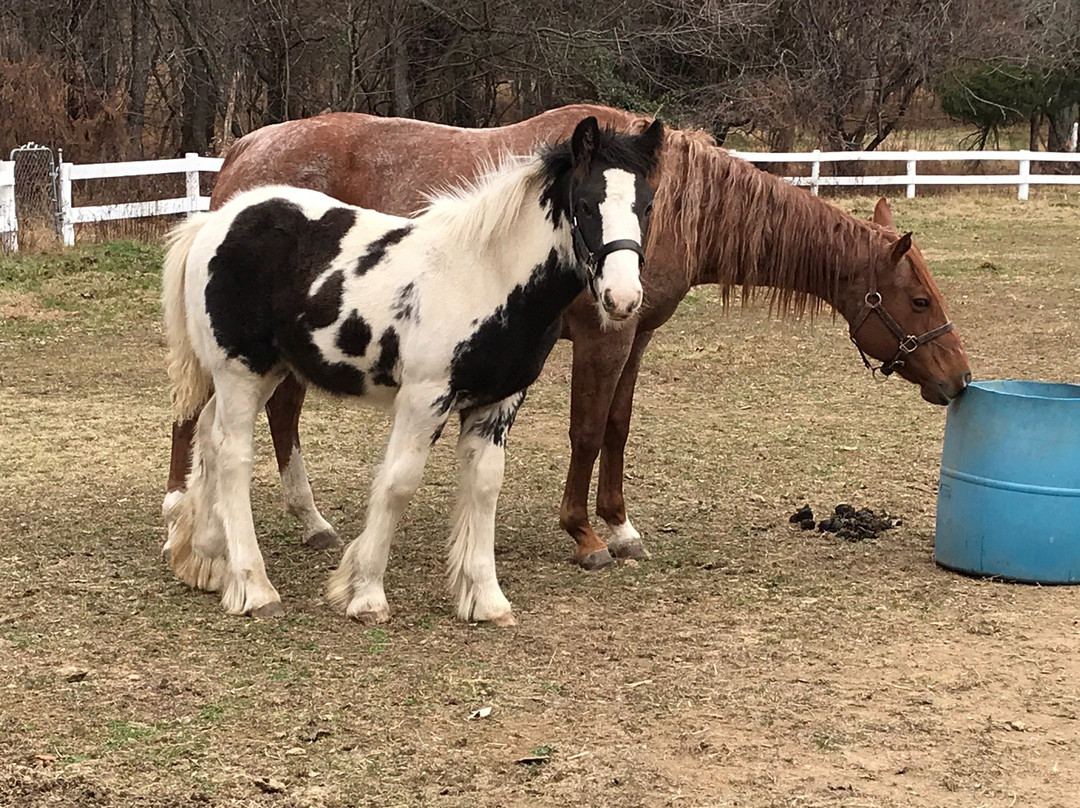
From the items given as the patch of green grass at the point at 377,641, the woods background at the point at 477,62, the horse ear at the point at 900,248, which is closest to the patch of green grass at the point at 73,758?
the patch of green grass at the point at 377,641

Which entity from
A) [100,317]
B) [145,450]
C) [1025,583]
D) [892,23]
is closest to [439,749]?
[1025,583]

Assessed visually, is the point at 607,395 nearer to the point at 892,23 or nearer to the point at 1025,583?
the point at 1025,583

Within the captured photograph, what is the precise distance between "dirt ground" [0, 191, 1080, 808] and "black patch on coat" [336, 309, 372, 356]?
3.10 ft

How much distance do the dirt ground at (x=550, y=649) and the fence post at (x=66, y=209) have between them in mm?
5875

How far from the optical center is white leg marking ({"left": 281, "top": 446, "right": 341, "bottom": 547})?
216 inches

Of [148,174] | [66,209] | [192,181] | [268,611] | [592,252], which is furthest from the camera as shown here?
[192,181]

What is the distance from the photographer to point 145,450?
7051 millimetres

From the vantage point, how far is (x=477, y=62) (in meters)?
22.0

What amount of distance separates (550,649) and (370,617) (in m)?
0.67

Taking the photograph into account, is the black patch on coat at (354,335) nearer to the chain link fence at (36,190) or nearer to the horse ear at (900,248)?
the horse ear at (900,248)

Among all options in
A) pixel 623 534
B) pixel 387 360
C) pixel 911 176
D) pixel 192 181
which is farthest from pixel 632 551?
pixel 911 176

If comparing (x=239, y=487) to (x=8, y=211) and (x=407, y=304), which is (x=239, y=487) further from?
(x=8, y=211)

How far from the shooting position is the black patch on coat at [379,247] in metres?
4.50

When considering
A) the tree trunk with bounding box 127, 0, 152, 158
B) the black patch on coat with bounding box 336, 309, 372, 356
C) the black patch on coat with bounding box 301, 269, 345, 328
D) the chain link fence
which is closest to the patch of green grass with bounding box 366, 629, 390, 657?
the black patch on coat with bounding box 336, 309, 372, 356
